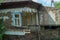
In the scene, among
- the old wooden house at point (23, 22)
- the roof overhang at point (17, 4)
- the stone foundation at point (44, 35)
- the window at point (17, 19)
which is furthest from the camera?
the window at point (17, 19)

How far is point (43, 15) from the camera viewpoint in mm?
22375

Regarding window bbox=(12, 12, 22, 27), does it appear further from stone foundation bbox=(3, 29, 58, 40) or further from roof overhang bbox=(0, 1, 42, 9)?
stone foundation bbox=(3, 29, 58, 40)

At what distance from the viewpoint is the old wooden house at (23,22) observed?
64.2 ft

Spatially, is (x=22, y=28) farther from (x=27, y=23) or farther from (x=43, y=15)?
(x=43, y=15)

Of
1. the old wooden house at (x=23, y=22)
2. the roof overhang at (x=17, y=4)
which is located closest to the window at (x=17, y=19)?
the old wooden house at (x=23, y=22)

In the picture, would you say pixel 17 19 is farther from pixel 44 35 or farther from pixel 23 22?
pixel 44 35

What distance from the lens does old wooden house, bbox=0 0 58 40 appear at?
19.6 metres

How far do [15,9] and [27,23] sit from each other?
196cm

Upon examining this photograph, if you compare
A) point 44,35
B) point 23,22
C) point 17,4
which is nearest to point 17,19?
point 23,22

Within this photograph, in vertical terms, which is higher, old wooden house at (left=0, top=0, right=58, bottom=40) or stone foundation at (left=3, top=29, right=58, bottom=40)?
old wooden house at (left=0, top=0, right=58, bottom=40)

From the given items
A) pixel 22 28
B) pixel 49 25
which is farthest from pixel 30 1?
pixel 49 25

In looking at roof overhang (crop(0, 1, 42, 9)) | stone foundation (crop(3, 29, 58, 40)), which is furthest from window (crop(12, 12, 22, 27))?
stone foundation (crop(3, 29, 58, 40))

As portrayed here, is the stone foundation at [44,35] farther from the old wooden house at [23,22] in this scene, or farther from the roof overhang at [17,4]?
the roof overhang at [17,4]

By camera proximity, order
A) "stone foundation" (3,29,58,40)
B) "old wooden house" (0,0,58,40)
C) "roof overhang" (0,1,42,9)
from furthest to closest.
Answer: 1. "roof overhang" (0,1,42,9)
2. "stone foundation" (3,29,58,40)
3. "old wooden house" (0,0,58,40)
